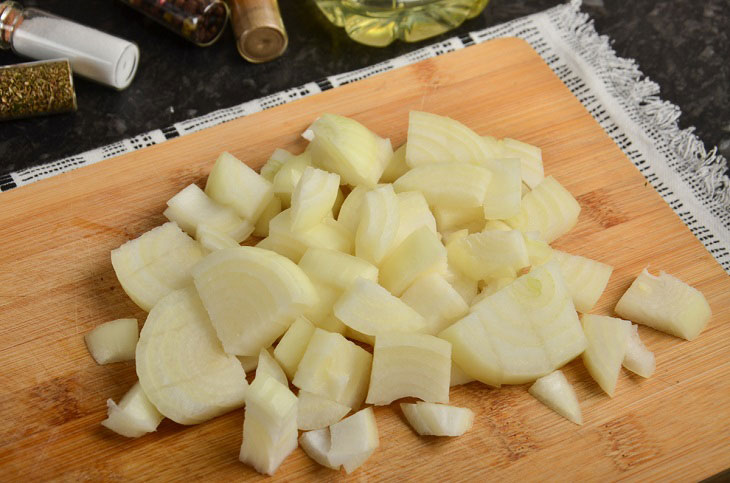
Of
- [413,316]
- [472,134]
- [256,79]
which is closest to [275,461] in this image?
[413,316]

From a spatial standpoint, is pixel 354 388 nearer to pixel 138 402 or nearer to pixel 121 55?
pixel 138 402

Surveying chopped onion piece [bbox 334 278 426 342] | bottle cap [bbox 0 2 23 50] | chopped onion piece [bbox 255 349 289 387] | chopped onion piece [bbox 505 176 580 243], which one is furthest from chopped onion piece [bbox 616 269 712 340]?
bottle cap [bbox 0 2 23 50]

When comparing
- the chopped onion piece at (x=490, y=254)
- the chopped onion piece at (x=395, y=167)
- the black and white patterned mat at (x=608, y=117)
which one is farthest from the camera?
the black and white patterned mat at (x=608, y=117)

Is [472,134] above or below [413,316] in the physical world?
above

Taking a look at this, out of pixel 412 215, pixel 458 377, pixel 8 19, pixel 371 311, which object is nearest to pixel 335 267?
pixel 371 311

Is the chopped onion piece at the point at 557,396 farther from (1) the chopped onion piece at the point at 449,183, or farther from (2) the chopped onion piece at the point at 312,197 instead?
(2) the chopped onion piece at the point at 312,197

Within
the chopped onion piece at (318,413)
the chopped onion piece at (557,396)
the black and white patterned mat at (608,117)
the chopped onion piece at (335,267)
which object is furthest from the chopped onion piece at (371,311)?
the black and white patterned mat at (608,117)

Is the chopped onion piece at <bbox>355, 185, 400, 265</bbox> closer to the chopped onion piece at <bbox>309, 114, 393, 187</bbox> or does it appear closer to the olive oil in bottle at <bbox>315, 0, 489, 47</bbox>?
the chopped onion piece at <bbox>309, 114, 393, 187</bbox>
